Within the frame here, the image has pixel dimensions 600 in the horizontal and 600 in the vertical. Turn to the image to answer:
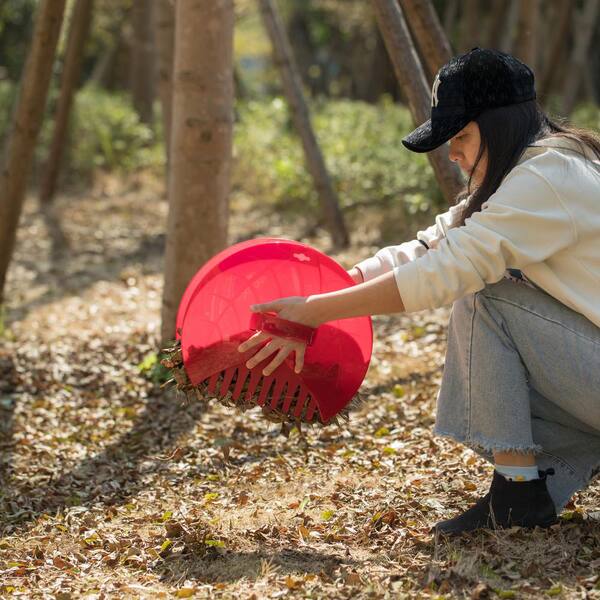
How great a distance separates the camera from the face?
A: 2.75m

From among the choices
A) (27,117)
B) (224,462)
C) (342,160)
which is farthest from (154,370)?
(342,160)

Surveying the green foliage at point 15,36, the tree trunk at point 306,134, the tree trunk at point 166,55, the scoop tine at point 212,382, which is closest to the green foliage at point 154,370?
the scoop tine at point 212,382

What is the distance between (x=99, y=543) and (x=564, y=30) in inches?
453

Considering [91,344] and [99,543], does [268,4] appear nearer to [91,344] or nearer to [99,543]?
[91,344]

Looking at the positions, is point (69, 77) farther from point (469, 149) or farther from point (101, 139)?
point (469, 149)

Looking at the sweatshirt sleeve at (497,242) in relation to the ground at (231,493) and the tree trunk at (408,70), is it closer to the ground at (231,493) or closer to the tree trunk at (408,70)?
the ground at (231,493)

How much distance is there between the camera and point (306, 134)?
8.37 m

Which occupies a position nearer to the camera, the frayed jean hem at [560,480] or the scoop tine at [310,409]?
the frayed jean hem at [560,480]

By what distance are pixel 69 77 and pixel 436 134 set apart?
27.5 feet

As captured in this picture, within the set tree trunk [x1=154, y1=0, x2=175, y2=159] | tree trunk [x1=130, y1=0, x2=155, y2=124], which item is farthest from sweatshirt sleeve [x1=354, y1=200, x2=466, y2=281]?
tree trunk [x1=130, y1=0, x2=155, y2=124]

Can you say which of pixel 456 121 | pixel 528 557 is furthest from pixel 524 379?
pixel 456 121

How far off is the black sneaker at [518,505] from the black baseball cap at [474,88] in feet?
3.46

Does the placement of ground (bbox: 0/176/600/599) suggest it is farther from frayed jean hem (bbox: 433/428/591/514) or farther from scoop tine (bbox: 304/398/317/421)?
scoop tine (bbox: 304/398/317/421)

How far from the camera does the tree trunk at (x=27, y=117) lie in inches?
221
